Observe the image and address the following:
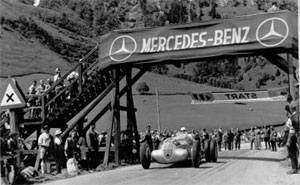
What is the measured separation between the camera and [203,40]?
65.7 ft

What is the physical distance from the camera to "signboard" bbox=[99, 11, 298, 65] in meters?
18.8

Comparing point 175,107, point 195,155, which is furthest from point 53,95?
point 175,107

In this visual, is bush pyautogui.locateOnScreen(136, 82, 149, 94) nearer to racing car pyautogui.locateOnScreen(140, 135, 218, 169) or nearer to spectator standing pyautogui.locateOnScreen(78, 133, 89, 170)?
spectator standing pyautogui.locateOnScreen(78, 133, 89, 170)

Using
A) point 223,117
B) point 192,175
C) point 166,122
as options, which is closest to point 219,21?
point 192,175

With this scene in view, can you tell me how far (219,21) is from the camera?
19.8 metres

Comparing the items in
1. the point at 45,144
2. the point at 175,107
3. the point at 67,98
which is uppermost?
the point at 175,107

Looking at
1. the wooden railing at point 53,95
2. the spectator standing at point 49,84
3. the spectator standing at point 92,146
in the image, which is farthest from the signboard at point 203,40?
the spectator standing at point 92,146

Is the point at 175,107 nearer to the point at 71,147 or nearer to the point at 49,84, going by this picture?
the point at 49,84

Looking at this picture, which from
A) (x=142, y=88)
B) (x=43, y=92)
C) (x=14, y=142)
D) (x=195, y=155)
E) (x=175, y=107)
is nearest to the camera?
(x=14, y=142)

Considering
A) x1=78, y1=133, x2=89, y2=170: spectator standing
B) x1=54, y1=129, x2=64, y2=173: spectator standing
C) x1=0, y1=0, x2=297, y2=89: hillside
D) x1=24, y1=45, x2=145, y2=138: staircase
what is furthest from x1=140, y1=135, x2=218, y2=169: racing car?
x1=0, y1=0, x2=297, y2=89: hillside

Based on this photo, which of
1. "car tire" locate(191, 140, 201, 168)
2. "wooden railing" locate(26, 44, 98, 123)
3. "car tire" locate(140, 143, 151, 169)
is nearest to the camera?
"car tire" locate(191, 140, 201, 168)

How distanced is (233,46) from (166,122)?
61245 mm

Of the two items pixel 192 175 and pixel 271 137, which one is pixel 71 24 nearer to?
pixel 271 137

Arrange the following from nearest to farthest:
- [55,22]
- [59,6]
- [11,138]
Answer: [11,138]
[55,22]
[59,6]
